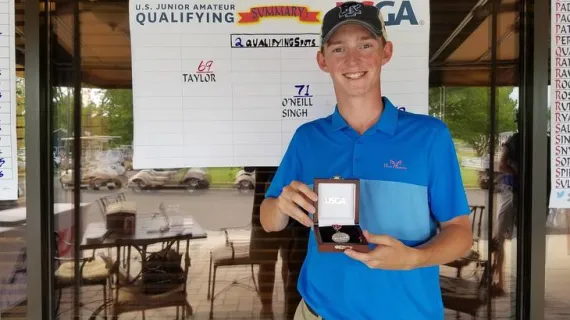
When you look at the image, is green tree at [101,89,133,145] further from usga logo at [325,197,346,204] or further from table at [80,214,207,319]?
usga logo at [325,197,346,204]

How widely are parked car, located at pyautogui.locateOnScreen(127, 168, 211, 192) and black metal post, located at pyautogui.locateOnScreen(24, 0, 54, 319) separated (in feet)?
1.32

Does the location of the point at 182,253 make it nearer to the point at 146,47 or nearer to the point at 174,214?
the point at 174,214

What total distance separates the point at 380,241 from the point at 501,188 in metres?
1.50

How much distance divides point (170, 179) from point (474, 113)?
1587 millimetres

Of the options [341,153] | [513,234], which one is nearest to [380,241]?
[341,153]

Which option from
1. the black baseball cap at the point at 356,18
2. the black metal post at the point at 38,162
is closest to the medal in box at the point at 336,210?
the black baseball cap at the point at 356,18

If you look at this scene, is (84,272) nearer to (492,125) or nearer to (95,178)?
(95,178)

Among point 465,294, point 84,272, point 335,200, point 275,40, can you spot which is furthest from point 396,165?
point 84,272

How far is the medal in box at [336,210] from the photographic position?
1271 millimetres

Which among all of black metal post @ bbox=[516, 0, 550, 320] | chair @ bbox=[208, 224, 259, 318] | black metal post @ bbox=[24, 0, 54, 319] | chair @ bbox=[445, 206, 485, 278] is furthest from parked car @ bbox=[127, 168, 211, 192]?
black metal post @ bbox=[516, 0, 550, 320]

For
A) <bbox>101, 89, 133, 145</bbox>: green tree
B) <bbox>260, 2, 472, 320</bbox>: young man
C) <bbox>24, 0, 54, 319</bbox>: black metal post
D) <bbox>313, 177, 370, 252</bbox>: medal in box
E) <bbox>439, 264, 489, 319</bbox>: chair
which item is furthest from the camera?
<bbox>439, 264, 489, 319</bbox>: chair

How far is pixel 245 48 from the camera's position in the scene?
7.61 ft

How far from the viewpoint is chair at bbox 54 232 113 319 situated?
95.8 inches

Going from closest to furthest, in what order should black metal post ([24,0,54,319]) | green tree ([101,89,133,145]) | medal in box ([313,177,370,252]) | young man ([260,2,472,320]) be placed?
medal in box ([313,177,370,252]) → young man ([260,2,472,320]) → black metal post ([24,0,54,319]) → green tree ([101,89,133,145])
